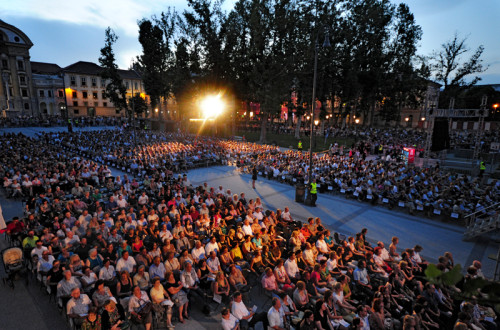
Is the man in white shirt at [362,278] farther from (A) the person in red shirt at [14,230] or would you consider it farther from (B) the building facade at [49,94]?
(B) the building facade at [49,94]

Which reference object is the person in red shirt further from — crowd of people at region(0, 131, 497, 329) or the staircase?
the staircase

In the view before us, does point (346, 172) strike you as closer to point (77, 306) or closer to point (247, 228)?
point (247, 228)

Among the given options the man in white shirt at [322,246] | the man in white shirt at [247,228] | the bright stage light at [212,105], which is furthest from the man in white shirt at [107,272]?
the bright stage light at [212,105]

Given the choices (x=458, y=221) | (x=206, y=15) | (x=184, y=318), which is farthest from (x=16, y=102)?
(x=458, y=221)

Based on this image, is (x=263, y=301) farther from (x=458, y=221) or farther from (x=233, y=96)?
(x=233, y=96)

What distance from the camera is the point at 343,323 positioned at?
18.9 feet

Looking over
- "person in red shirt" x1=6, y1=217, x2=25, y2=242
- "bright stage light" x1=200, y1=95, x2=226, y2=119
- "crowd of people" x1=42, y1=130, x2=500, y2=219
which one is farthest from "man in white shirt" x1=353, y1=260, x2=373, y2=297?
"bright stage light" x1=200, y1=95, x2=226, y2=119

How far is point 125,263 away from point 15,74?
69.0 meters

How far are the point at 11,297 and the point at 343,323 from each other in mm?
8311

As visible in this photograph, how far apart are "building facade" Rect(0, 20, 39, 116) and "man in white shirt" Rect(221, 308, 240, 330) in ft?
214

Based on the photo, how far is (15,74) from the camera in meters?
54.9

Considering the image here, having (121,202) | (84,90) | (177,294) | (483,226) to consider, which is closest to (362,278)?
(177,294)

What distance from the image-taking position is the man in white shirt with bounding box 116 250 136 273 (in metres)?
6.96

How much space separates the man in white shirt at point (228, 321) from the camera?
17.8 ft
